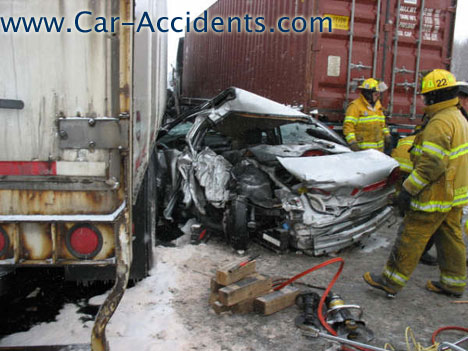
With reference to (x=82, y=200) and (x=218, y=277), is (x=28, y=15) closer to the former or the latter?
(x=82, y=200)

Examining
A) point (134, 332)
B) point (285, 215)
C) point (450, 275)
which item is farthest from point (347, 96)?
point (134, 332)

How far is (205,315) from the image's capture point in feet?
10.8

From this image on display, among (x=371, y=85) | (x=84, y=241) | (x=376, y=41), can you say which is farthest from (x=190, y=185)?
(x=376, y=41)

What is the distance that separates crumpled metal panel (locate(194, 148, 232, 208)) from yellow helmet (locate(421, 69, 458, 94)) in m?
2.25

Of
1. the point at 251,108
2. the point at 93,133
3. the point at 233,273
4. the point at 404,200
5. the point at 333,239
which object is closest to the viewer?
the point at 93,133

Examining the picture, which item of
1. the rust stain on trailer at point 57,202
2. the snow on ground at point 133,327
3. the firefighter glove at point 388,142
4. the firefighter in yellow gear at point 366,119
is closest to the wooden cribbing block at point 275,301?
the snow on ground at point 133,327

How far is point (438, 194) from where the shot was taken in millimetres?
3525

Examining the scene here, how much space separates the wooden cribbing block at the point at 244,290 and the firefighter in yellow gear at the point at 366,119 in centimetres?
342

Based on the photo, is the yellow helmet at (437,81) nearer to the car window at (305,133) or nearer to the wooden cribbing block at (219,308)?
the car window at (305,133)

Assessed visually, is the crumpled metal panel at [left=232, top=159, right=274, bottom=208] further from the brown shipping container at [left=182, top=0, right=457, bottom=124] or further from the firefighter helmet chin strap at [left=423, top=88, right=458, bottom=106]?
the brown shipping container at [left=182, top=0, right=457, bottom=124]

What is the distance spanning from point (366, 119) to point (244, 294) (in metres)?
3.93

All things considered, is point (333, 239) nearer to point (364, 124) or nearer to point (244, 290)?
point (244, 290)

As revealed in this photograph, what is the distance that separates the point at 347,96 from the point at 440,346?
4730mm

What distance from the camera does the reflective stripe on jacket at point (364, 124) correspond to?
6.32m
